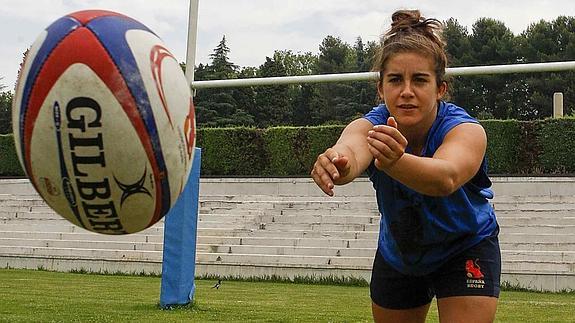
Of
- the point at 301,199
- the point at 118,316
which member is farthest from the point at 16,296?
the point at 301,199

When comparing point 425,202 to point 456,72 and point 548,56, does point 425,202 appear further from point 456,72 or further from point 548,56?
point 548,56

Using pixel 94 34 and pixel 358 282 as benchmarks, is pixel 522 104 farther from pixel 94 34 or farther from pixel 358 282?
pixel 94 34

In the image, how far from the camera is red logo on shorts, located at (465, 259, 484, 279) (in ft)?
11.3

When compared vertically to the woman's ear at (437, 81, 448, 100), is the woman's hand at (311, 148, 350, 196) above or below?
below

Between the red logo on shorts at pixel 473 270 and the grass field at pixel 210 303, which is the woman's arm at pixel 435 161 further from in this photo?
the grass field at pixel 210 303

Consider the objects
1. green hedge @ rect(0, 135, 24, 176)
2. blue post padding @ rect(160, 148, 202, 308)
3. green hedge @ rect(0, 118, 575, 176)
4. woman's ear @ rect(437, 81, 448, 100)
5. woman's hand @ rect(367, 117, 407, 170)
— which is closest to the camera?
woman's hand @ rect(367, 117, 407, 170)

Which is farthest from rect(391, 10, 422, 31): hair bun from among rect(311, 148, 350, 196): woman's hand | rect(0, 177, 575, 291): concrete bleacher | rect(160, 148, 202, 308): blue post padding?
rect(0, 177, 575, 291): concrete bleacher

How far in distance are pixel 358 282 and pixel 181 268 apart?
668cm

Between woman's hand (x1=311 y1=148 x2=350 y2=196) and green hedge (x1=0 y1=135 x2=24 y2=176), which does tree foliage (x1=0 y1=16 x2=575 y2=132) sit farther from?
woman's hand (x1=311 y1=148 x2=350 y2=196)

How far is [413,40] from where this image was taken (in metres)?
3.21

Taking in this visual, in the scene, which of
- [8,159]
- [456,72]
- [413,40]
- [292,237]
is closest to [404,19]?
[413,40]

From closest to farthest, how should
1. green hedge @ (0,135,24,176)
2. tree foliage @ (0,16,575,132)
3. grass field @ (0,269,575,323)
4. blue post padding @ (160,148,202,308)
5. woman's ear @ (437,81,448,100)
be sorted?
woman's ear @ (437,81,448,100), grass field @ (0,269,575,323), blue post padding @ (160,148,202,308), green hedge @ (0,135,24,176), tree foliage @ (0,16,575,132)

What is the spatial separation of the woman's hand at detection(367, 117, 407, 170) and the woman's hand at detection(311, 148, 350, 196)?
0.49 ft

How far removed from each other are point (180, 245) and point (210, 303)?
1.47 m
